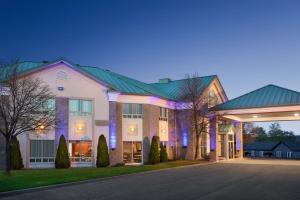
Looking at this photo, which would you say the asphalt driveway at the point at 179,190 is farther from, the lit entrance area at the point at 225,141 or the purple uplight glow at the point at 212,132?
the lit entrance area at the point at 225,141

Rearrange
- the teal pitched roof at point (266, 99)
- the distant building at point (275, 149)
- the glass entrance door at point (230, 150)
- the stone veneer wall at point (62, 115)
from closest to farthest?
the stone veneer wall at point (62, 115) → the teal pitched roof at point (266, 99) → the glass entrance door at point (230, 150) → the distant building at point (275, 149)

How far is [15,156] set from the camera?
30.7 metres

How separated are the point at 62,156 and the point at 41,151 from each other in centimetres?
200

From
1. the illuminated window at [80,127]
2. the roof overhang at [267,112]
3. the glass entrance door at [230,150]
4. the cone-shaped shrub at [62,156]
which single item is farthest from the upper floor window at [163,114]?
the cone-shaped shrub at [62,156]

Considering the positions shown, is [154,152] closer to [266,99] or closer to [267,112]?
[267,112]

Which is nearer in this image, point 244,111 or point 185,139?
Answer: point 244,111

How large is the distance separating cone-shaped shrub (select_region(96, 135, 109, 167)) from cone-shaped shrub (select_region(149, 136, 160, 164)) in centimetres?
529

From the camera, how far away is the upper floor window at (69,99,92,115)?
3475 centimetres

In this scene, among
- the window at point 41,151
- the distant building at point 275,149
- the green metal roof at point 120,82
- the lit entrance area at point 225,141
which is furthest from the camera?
the distant building at point 275,149

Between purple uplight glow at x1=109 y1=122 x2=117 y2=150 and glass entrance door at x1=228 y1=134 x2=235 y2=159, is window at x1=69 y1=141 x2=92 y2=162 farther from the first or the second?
glass entrance door at x1=228 y1=134 x2=235 y2=159

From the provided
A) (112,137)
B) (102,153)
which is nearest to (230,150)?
(112,137)

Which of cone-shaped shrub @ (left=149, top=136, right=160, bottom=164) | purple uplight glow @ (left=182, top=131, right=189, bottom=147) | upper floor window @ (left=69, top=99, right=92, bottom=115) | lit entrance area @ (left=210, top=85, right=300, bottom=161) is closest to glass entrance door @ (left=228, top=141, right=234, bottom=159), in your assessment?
lit entrance area @ (left=210, top=85, right=300, bottom=161)

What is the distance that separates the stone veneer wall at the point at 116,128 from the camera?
119 ft

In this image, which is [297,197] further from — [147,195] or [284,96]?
[284,96]
